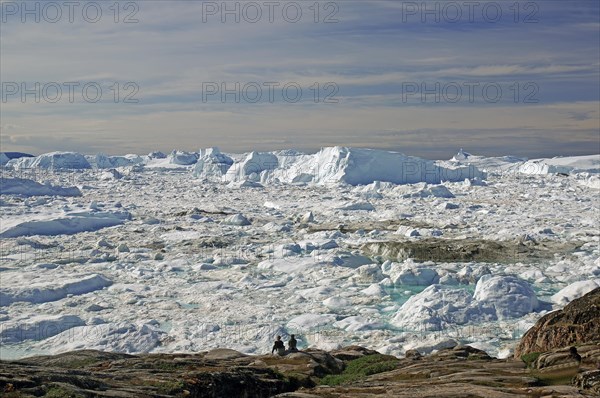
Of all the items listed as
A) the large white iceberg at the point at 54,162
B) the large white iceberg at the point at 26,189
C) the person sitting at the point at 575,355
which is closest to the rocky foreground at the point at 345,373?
the person sitting at the point at 575,355

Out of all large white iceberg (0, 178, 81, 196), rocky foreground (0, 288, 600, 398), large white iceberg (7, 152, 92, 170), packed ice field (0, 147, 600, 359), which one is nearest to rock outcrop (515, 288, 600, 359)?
rocky foreground (0, 288, 600, 398)

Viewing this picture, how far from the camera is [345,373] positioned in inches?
541

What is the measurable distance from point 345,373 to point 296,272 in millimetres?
16849

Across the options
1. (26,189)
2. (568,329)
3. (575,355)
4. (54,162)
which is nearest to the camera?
(575,355)

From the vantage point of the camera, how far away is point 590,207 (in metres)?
57.8

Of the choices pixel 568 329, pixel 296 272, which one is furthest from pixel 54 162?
pixel 568 329

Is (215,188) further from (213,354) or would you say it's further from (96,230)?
(213,354)

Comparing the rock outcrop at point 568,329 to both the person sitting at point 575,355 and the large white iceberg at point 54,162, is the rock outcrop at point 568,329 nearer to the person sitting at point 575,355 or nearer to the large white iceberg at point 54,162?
the person sitting at point 575,355

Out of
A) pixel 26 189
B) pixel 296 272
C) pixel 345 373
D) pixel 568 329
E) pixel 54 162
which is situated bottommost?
pixel 54 162

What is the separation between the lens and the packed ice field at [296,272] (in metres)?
20.6

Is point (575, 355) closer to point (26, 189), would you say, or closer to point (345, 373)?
point (345, 373)

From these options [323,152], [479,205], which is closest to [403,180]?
→ [323,152]

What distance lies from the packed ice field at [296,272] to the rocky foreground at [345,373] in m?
3.93

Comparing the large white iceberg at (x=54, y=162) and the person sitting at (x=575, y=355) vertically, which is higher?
the person sitting at (x=575, y=355)
